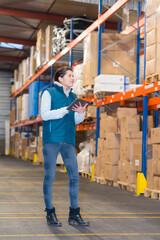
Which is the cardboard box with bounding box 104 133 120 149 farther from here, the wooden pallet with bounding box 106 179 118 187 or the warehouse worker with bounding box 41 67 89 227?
the warehouse worker with bounding box 41 67 89 227

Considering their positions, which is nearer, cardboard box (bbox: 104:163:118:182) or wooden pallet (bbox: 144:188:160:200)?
wooden pallet (bbox: 144:188:160:200)

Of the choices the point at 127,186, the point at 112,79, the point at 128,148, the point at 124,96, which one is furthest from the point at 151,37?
the point at 127,186

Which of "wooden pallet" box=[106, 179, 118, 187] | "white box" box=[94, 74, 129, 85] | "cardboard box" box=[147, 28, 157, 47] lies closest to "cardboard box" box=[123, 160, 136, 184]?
"wooden pallet" box=[106, 179, 118, 187]

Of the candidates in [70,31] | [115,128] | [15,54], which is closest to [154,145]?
[115,128]

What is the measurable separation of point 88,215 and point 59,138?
137 centimetres

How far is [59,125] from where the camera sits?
403cm

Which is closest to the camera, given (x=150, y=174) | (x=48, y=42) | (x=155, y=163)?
(x=155, y=163)

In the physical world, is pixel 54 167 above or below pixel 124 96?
below

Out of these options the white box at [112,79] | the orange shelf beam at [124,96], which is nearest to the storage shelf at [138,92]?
the orange shelf beam at [124,96]

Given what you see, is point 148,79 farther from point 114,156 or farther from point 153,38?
point 114,156

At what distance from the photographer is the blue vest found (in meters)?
4.00

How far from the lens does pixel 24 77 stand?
20.6 metres

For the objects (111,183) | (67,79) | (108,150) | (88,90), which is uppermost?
(88,90)

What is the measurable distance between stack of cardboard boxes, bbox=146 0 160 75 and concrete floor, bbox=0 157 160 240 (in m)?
2.28
